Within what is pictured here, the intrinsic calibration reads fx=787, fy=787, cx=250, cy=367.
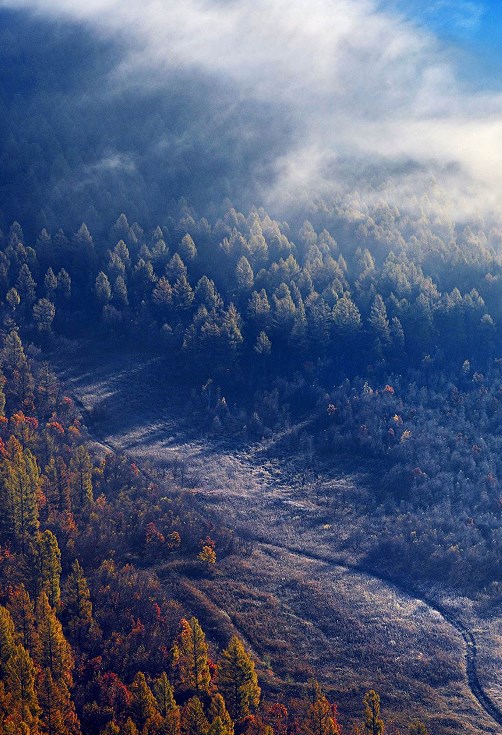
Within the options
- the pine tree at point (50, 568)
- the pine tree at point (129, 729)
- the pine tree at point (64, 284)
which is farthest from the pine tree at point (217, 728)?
the pine tree at point (64, 284)

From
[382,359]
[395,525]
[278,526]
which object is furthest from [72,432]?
[382,359]

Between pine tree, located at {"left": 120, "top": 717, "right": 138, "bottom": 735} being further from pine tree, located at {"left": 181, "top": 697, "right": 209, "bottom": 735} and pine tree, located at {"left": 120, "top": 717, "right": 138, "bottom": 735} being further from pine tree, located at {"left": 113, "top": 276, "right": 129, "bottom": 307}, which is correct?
pine tree, located at {"left": 113, "top": 276, "right": 129, "bottom": 307}

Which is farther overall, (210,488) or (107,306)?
(107,306)

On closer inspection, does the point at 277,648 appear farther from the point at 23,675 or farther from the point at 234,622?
the point at 23,675

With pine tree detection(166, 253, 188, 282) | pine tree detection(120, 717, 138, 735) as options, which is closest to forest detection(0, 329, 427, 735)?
pine tree detection(120, 717, 138, 735)

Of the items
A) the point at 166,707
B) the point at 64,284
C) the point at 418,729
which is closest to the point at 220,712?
the point at 166,707
